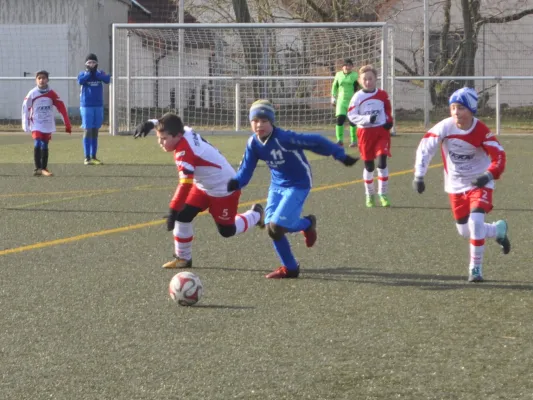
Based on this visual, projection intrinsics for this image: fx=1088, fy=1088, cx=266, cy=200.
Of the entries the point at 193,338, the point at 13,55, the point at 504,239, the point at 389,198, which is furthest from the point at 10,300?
the point at 13,55

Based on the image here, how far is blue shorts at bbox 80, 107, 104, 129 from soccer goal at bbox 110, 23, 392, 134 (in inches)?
261

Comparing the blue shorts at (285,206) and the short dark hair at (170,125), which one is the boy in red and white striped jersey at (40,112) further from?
the blue shorts at (285,206)

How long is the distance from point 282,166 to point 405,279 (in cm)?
122

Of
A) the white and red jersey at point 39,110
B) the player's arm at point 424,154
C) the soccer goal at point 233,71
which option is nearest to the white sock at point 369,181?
the player's arm at point 424,154

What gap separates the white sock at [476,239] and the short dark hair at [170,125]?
7.57 ft

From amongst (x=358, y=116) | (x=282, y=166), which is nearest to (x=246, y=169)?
(x=282, y=166)

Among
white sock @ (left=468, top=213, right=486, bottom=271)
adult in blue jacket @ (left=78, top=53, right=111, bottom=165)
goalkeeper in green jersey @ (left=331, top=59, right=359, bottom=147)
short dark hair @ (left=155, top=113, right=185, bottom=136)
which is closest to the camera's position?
white sock @ (left=468, top=213, right=486, bottom=271)

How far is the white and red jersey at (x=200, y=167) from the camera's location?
8328 millimetres

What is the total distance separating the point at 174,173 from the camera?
16.7 meters

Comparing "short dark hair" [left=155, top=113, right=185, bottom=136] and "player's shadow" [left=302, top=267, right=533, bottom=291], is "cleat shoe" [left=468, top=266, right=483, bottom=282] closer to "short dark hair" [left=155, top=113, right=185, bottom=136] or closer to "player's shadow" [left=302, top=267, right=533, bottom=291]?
"player's shadow" [left=302, top=267, right=533, bottom=291]

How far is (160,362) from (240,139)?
18560 mm

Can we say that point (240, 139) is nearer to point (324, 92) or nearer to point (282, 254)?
point (324, 92)

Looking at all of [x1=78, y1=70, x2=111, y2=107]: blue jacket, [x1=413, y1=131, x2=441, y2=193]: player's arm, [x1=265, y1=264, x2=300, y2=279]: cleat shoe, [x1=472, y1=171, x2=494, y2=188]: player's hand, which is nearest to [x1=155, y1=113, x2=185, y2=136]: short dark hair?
[x1=265, y1=264, x2=300, y2=279]: cleat shoe

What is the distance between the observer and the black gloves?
8.02 metres
